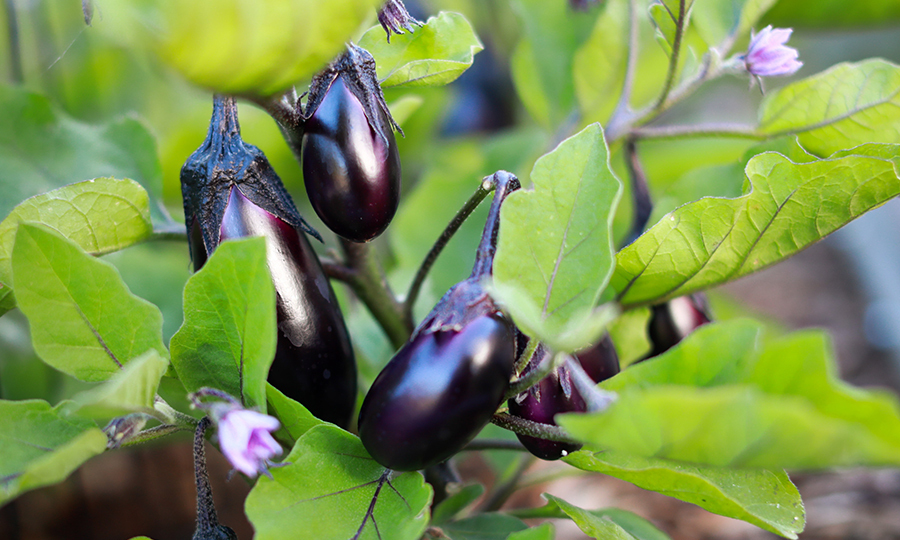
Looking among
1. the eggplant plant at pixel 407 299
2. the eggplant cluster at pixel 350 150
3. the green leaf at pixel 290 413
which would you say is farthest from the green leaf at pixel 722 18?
the green leaf at pixel 290 413

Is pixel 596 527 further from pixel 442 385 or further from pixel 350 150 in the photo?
pixel 350 150

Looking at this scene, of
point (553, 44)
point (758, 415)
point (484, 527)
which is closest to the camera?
point (758, 415)

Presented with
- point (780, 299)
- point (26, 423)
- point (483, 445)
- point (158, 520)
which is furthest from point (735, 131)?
point (780, 299)

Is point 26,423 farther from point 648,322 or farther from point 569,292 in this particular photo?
point 648,322

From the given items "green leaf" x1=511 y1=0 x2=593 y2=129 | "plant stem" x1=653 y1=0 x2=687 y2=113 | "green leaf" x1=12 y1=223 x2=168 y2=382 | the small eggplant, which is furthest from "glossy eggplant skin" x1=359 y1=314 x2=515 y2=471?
"green leaf" x1=511 y1=0 x2=593 y2=129

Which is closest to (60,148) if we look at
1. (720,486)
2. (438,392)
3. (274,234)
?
(274,234)

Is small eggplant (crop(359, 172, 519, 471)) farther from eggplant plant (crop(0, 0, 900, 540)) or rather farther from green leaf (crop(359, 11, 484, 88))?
green leaf (crop(359, 11, 484, 88))
